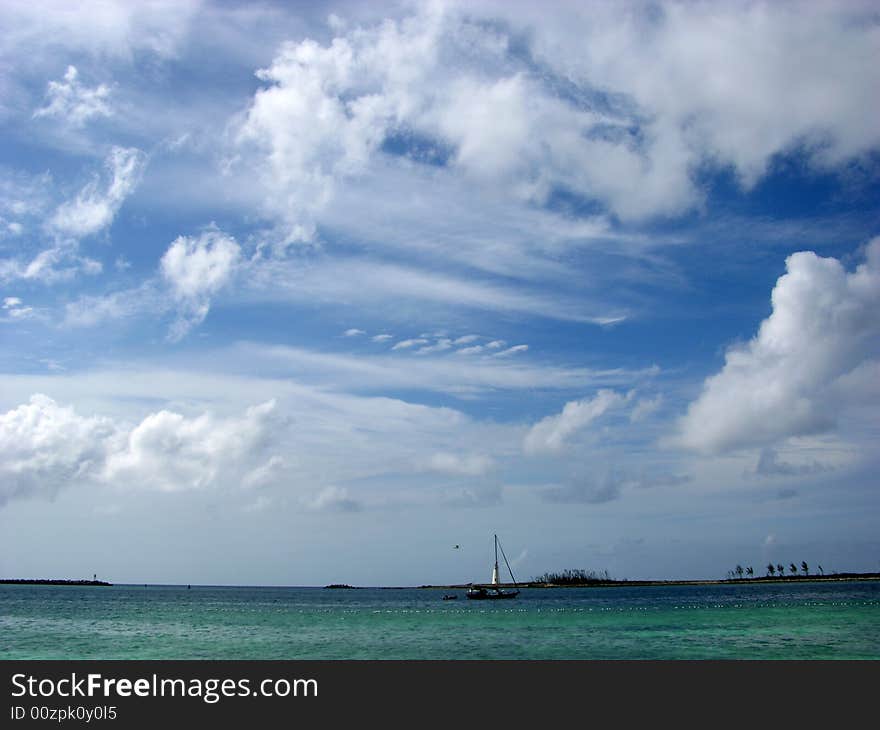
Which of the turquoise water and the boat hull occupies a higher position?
the turquoise water

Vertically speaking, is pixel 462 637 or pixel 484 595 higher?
pixel 462 637

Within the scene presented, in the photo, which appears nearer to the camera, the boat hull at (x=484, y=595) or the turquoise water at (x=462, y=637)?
the turquoise water at (x=462, y=637)

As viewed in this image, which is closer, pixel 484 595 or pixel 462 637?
pixel 462 637

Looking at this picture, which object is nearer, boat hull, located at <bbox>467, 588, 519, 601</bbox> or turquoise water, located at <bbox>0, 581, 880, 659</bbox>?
turquoise water, located at <bbox>0, 581, 880, 659</bbox>

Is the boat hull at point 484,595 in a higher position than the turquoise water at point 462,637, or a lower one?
lower
